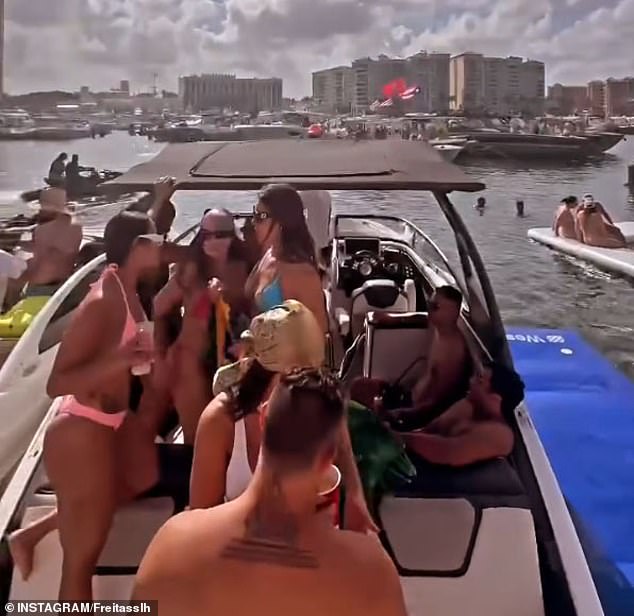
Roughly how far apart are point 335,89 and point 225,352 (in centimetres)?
383

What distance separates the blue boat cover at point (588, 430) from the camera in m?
2.82

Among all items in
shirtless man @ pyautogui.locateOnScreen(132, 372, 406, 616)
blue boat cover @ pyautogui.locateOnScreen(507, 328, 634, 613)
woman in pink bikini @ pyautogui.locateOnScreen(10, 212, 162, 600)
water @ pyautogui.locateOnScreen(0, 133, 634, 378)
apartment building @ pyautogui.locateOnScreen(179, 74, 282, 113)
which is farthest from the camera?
water @ pyautogui.locateOnScreen(0, 133, 634, 378)

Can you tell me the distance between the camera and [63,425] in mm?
1543

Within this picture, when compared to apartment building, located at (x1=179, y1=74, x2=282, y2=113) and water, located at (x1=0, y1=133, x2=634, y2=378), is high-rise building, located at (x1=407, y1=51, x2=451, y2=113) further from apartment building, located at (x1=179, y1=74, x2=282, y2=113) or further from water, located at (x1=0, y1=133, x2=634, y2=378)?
apartment building, located at (x1=179, y1=74, x2=282, y2=113)

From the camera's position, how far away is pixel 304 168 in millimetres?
2371

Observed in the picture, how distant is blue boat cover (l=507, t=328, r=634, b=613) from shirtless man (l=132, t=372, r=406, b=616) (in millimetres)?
1621

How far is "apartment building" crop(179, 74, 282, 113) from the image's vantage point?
471 centimetres

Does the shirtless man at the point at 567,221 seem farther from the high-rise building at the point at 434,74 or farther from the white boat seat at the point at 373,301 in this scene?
the white boat seat at the point at 373,301

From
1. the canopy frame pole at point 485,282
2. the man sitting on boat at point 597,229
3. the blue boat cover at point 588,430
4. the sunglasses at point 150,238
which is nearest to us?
the sunglasses at point 150,238

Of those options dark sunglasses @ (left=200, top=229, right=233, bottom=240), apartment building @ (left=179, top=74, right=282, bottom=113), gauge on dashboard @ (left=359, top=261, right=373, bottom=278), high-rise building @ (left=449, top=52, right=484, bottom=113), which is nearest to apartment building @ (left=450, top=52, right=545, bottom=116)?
high-rise building @ (left=449, top=52, right=484, bottom=113)

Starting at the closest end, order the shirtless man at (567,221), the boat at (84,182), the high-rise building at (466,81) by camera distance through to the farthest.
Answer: the boat at (84,182), the shirtless man at (567,221), the high-rise building at (466,81)

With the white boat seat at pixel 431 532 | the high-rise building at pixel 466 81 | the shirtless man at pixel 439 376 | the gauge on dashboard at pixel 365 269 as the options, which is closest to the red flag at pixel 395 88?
the gauge on dashboard at pixel 365 269

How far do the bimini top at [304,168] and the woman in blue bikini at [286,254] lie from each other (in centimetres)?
Result: 15

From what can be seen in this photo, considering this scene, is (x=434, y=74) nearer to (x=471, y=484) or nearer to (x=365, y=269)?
(x=365, y=269)
